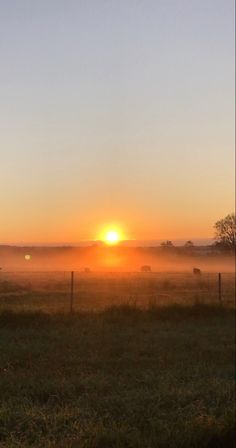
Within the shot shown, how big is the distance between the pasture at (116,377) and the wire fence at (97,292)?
2.52ft

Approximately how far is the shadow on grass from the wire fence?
1.43ft

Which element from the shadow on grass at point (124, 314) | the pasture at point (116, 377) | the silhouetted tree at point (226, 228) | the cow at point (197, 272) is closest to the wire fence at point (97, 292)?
the shadow on grass at point (124, 314)

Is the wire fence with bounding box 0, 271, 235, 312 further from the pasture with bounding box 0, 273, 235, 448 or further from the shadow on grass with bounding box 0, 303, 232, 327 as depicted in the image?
the pasture with bounding box 0, 273, 235, 448

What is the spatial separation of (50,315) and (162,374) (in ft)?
19.8

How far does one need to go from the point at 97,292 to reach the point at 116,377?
15.5 m

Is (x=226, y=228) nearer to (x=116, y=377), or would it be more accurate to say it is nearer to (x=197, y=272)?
(x=197, y=272)

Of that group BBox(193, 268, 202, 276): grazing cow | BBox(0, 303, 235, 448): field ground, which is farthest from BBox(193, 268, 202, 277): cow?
BBox(0, 303, 235, 448): field ground

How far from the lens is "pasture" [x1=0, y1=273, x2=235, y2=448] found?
6711 millimetres

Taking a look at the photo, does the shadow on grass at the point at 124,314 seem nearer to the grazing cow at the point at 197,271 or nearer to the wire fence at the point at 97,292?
the wire fence at the point at 97,292

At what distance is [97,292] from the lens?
25.0 meters

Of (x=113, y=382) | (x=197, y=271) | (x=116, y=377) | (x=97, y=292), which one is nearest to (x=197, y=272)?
(x=197, y=271)

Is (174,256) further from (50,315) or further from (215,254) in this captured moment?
(50,315)

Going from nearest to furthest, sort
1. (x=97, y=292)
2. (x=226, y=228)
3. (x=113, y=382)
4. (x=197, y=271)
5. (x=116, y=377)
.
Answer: (x=113, y=382)
(x=116, y=377)
(x=97, y=292)
(x=197, y=271)
(x=226, y=228)

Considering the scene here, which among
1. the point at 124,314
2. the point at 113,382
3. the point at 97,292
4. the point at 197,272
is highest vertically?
the point at 197,272
